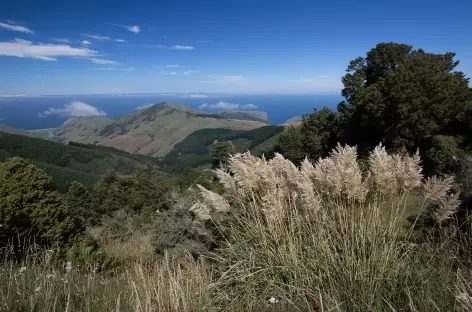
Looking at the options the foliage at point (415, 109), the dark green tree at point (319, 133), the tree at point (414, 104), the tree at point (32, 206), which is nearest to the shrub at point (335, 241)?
the tree at point (32, 206)

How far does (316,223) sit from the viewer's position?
2.98 m

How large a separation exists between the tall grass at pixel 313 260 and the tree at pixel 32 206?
6.46m

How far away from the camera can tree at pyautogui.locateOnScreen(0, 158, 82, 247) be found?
321 inches

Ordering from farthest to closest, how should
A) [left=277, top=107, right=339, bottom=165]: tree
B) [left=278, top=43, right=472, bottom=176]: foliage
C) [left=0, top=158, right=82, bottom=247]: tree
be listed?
[left=277, top=107, right=339, bottom=165]: tree
[left=278, top=43, right=472, bottom=176]: foliage
[left=0, top=158, right=82, bottom=247]: tree

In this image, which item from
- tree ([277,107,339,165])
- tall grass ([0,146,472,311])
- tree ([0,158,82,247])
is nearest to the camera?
tall grass ([0,146,472,311])

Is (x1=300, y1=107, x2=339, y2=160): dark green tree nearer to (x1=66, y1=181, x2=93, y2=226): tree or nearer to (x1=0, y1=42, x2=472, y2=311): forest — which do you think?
(x1=66, y1=181, x2=93, y2=226): tree

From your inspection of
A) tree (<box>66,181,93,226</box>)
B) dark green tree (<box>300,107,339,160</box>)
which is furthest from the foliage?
tree (<box>66,181,93,226</box>)

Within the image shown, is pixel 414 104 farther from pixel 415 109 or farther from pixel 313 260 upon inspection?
pixel 313 260

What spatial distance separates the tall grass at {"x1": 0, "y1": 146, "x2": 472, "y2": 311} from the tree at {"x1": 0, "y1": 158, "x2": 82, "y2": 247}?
6464 mm

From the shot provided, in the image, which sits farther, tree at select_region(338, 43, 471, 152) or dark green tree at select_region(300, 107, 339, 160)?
dark green tree at select_region(300, 107, 339, 160)

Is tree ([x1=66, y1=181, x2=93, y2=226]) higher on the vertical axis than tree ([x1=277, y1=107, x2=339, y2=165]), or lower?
lower

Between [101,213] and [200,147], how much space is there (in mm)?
156035

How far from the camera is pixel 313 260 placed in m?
2.57

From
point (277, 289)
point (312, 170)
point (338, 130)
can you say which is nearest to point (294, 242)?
point (277, 289)
